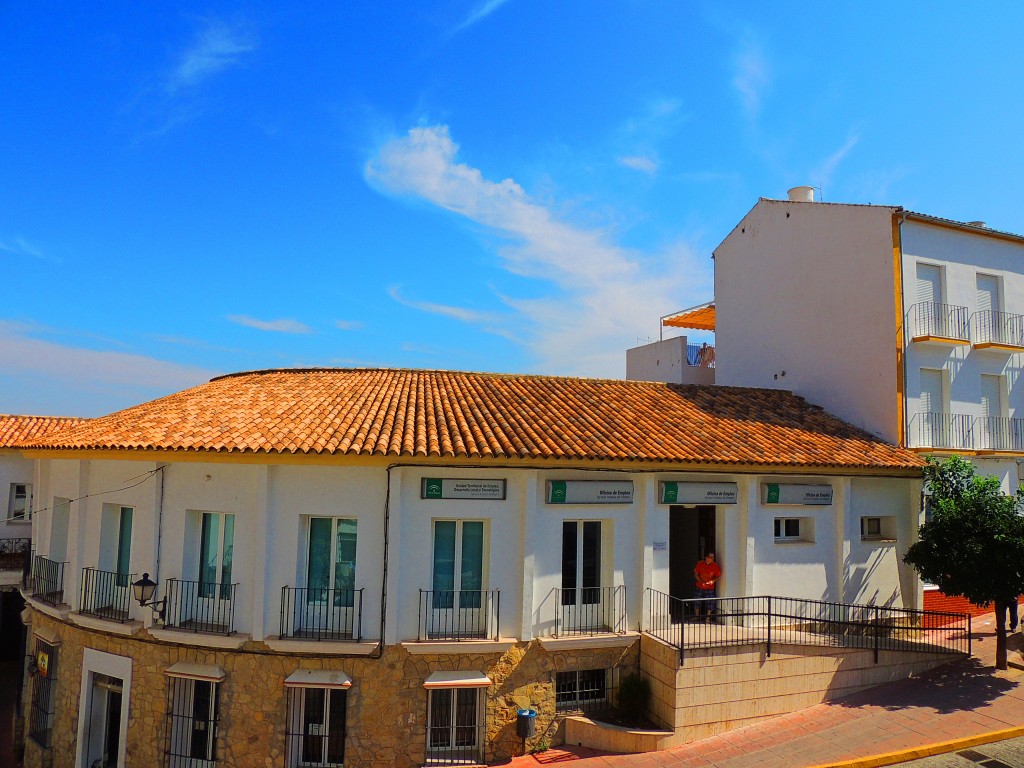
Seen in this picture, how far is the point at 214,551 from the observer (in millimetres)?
12633

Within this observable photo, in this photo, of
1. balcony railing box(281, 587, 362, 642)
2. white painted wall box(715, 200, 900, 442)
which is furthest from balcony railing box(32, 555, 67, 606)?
white painted wall box(715, 200, 900, 442)

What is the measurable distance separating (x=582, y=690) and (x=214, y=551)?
743 cm

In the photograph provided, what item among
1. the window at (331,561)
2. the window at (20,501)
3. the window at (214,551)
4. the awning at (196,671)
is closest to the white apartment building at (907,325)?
the window at (331,561)

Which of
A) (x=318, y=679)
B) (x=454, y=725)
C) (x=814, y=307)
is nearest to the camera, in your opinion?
(x=318, y=679)

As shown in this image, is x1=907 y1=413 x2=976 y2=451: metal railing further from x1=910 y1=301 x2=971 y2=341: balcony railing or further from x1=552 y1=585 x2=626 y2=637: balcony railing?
x1=552 y1=585 x2=626 y2=637: balcony railing

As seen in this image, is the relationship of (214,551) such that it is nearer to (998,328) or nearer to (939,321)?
(939,321)

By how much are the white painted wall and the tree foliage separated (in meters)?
3.06

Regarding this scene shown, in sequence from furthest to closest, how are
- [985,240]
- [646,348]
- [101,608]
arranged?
[646,348], [985,240], [101,608]

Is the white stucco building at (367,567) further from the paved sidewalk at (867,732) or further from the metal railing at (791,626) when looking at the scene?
the paved sidewalk at (867,732)

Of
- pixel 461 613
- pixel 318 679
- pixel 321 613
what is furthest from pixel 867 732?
pixel 321 613

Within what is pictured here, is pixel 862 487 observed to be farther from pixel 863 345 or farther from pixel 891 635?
pixel 863 345

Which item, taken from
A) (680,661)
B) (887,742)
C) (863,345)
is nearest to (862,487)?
(863,345)

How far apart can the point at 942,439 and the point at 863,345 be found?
9.98 ft

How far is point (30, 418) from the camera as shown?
22578mm
